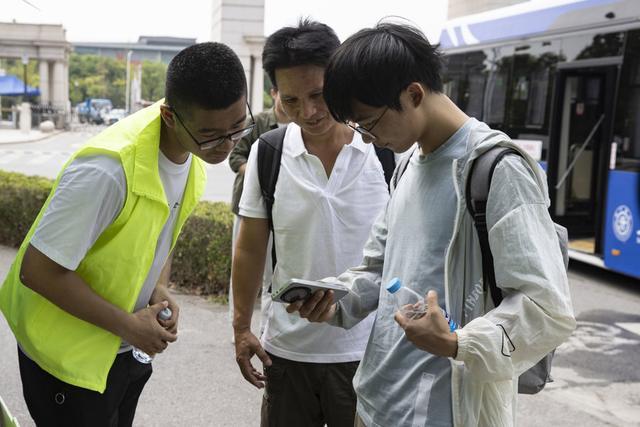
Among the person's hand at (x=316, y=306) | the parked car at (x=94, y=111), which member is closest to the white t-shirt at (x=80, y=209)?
the person's hand at (x=316, y=306)

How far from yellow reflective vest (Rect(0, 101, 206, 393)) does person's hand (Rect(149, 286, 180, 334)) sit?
12cm

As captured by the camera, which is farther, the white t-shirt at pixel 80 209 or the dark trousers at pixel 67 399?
the dark trousers at pixel 67 399

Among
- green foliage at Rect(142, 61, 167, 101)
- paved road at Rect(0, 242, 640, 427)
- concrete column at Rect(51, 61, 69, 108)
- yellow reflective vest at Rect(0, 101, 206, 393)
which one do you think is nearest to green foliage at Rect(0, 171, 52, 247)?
paved road at Rect(0, 242, 640, 427)

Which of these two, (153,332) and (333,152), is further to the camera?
(333,152)

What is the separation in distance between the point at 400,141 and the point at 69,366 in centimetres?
111

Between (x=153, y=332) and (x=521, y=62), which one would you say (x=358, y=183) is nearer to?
(x=153, y=332)

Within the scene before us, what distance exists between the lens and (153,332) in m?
2.00

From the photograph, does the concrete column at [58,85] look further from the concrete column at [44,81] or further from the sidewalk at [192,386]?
the sidewalk at [192,386]

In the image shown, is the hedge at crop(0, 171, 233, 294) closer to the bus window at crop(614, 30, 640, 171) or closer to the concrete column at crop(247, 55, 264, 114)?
the bus window at crop(614, 30, 640, 171)

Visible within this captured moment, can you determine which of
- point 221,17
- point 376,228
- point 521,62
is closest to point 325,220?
point 376,228

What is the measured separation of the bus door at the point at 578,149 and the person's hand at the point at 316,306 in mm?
7013

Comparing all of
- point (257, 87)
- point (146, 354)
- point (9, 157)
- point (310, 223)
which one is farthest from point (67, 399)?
point (9, 157)

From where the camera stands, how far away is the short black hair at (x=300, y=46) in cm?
242

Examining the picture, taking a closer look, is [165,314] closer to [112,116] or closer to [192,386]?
[192,386]
